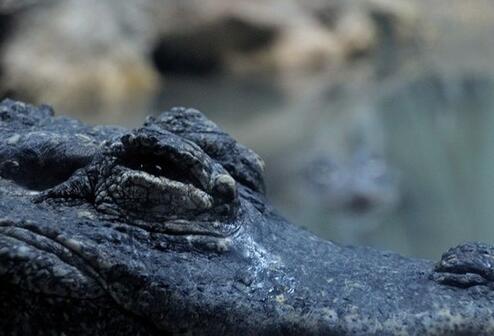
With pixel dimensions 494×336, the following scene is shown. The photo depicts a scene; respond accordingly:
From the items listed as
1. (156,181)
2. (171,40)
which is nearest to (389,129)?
(171,40)

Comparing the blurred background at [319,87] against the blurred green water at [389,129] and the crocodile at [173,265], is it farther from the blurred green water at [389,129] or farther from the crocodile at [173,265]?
the crocodile at [173,265]

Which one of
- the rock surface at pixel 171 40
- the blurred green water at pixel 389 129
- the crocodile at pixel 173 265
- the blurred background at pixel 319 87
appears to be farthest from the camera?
the rock surface at pixel 171 40

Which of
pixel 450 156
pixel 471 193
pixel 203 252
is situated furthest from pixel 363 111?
pixel 203 252

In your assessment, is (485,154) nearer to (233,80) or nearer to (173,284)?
(173,284)

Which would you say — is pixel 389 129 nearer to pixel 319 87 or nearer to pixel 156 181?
pixel 319 87

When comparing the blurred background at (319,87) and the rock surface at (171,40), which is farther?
the rock surface at (171,40)

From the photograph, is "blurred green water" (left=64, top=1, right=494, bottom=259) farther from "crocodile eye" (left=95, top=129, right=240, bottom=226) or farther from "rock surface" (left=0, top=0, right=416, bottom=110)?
"crocodile eye" (left=95, top=129, right=240, bottom=226)

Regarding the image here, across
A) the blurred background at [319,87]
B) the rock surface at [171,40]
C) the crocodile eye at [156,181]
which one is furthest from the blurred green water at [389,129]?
the crocodile eye at [156,181]
